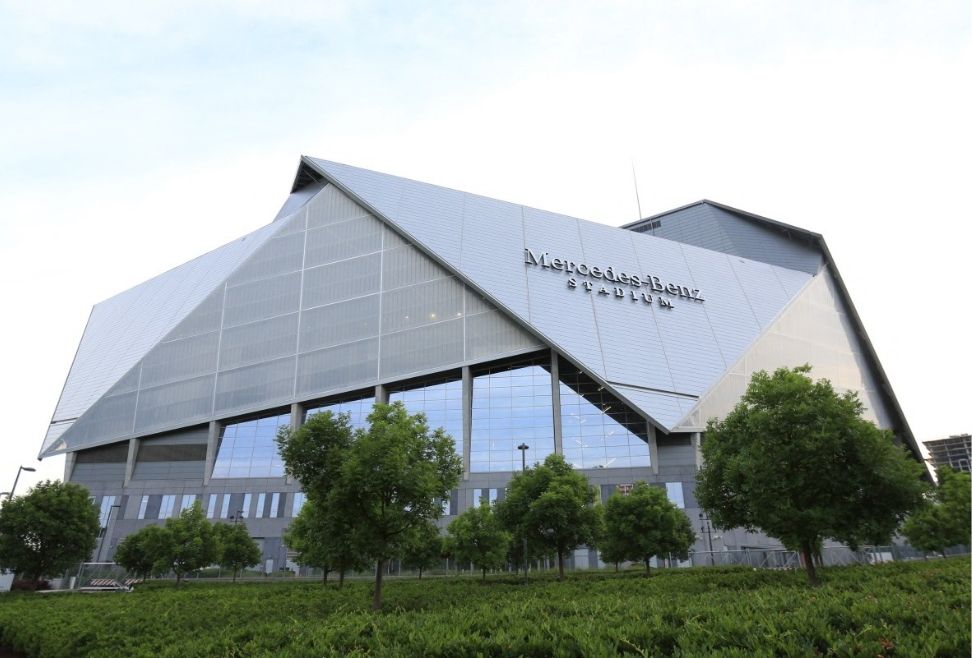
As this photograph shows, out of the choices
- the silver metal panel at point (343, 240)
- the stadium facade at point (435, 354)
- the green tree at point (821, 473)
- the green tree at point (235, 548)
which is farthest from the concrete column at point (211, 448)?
the green tree at point (821, 473)

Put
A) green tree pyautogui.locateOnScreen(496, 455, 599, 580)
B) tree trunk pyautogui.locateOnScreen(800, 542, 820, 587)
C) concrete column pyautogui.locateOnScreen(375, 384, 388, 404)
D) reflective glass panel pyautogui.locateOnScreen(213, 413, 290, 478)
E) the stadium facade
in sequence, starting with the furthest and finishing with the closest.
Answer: reflective glass panel pyautogui.locateOnScreen(213, 413, 290, 478) < concrete column pyautogui.locateOnScreen(375, 384, 388, 404) < the stadium facade < green tree pyautogui.locateOnScreen(496, 455, 599, 580) < tree trunk pyautogui.locateOnScreen(800, 542, 820, 587)

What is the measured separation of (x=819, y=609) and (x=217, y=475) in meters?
65.2

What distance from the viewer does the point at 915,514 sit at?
866 inches

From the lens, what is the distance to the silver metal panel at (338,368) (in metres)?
59.6

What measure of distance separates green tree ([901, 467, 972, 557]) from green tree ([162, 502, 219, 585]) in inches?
1956

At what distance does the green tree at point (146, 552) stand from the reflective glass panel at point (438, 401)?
23.9m

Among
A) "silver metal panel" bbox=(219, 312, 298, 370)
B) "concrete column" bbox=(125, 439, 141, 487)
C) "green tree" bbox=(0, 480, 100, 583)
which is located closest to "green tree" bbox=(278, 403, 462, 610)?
"green tree" bbox=(0, 480, 100, 583)

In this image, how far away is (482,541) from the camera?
37.5 meters

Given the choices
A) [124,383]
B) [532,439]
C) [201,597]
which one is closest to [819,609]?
[201,597]

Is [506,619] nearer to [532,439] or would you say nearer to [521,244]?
[532,439]

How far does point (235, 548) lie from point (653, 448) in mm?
39529

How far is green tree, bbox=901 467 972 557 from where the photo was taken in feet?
121

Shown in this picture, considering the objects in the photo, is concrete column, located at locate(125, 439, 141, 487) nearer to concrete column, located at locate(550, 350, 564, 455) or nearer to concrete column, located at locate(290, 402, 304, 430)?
concrete column, located at locate(290, 402, 304, 430)

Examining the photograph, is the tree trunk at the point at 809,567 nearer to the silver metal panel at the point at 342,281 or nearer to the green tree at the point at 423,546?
the green tree at the point at 423,546
